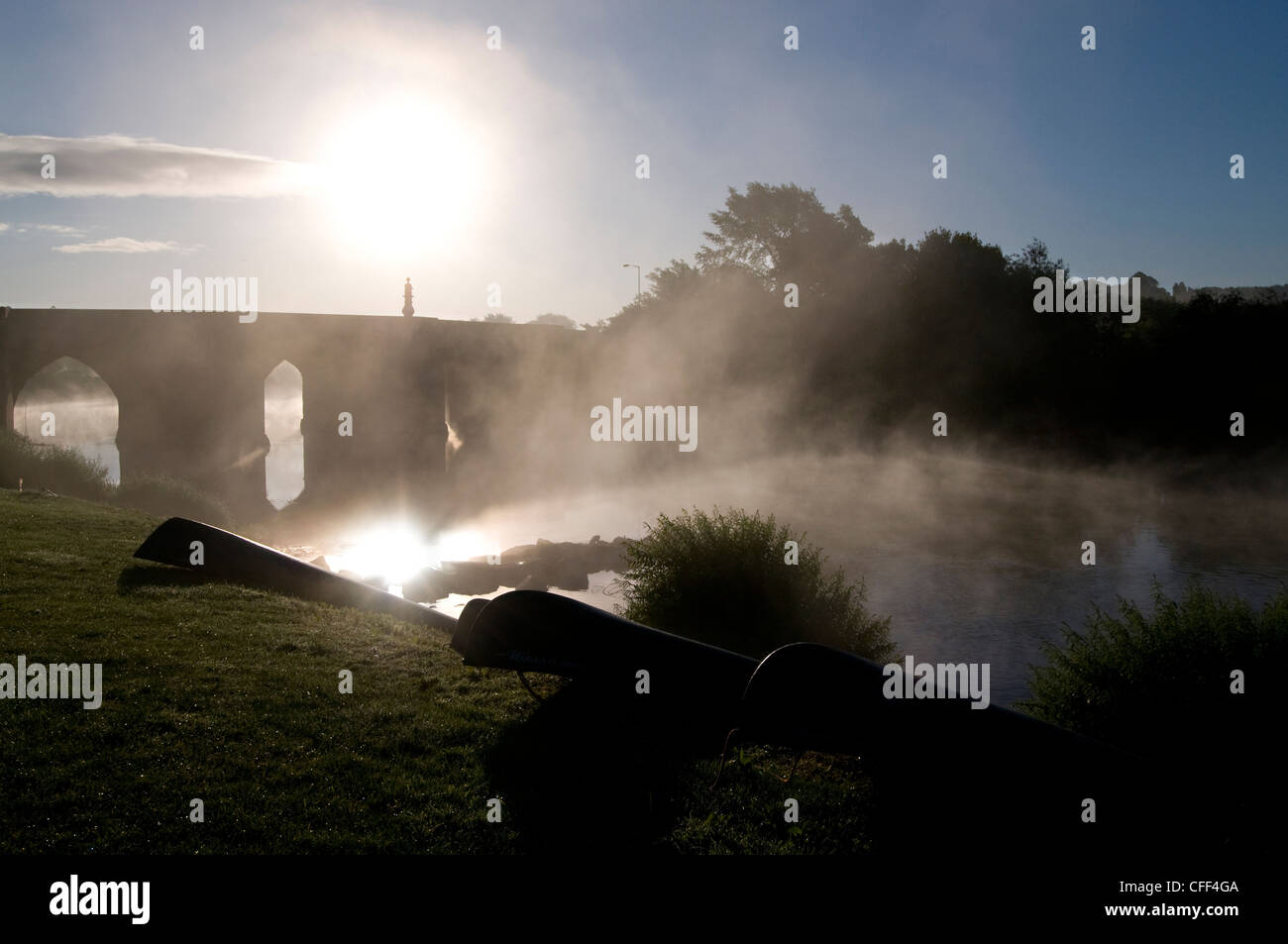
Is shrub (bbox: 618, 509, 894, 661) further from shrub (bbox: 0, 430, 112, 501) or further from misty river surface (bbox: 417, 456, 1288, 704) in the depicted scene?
shrub (bbox: 0, 430, 112, 501)

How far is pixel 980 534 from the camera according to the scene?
145ft

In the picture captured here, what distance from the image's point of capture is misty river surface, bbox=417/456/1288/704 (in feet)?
92.3

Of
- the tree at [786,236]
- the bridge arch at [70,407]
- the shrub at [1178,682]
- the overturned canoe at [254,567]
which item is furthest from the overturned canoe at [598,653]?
the bridge arch at [70,407]

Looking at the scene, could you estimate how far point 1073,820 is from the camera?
6691 mm

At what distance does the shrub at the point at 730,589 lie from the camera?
49.9ft

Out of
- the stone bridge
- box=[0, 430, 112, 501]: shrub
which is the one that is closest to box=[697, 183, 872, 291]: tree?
the stone bridge

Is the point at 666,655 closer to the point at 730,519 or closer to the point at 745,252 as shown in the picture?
the point at 730,519

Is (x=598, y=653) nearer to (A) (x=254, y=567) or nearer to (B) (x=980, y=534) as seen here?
Result: (A) (x=254, y=567)

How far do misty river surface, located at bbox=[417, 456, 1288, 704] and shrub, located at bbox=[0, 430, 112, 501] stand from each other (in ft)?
51.7

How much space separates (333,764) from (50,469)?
26192 millimetres

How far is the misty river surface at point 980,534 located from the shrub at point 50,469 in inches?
620

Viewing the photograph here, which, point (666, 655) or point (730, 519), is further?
point (730, 519)
